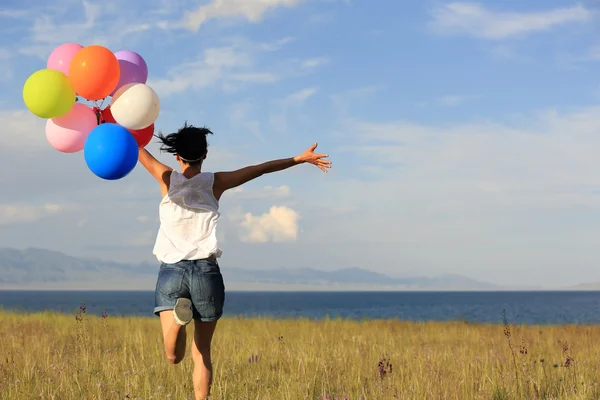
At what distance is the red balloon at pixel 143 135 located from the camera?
5.91 m

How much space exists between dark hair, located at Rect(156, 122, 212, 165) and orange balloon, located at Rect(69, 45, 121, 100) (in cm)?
80

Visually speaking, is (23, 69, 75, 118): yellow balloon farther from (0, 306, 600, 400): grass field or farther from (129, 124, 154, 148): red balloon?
(0, 306, 600, 400): grass field

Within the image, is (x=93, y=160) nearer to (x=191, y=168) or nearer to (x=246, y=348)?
(x=191, y=168)

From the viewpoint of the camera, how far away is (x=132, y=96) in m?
5.61

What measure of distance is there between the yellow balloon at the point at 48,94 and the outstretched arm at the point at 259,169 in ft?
5.19

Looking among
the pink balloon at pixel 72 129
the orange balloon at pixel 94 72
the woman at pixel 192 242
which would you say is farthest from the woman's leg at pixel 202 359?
the orange balloon at pixel 94 72

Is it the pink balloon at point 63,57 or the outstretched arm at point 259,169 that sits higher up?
the pink balloon at point 63,57

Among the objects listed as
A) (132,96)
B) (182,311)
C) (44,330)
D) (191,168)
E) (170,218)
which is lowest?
(44,330)

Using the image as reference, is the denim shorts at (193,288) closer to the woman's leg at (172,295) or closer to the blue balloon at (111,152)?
the woman's leg at (172,295)

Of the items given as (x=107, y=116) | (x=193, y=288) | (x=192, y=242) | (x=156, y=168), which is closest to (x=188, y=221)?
(x=192, y=242)

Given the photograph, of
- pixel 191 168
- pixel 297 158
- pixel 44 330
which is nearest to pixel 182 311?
pixel 191 168

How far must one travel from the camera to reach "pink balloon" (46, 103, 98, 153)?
5.81 m

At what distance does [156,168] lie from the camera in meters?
5.73

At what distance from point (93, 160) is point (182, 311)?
5.05 feet
